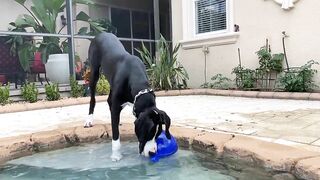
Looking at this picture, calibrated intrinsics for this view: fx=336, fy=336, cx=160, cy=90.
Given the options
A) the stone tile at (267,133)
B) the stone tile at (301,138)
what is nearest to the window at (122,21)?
the stone tile at (267,133)

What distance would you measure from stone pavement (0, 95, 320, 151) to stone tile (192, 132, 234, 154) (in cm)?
29

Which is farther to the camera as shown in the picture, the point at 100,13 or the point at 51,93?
the point at 100,13

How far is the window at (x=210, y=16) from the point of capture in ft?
24.1

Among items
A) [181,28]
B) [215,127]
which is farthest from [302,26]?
[215,127]

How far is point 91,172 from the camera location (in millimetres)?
2312

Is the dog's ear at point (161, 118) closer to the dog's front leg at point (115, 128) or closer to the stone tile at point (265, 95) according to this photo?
the dog's front leg at point (115, 128)

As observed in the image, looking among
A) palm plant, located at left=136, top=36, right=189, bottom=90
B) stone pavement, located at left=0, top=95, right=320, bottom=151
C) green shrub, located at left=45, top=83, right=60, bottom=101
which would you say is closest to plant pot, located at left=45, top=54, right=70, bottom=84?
green shrub, located at left=45, top=83, right=60, bottom=101

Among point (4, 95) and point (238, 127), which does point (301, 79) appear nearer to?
point (238, 127)

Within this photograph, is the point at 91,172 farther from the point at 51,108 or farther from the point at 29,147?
the point at 51,108

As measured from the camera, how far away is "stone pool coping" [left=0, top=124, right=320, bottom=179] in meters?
2.03

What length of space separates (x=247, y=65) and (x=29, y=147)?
4.97 metres

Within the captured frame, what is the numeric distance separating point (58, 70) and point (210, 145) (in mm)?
5057

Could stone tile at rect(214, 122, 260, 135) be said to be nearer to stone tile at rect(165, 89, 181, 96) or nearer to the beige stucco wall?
the beige stucco wall

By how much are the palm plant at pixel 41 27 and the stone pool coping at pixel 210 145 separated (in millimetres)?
3931
